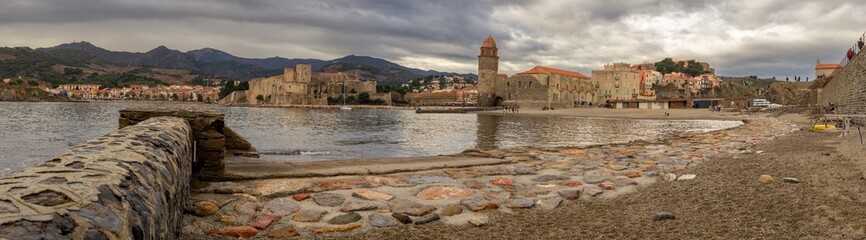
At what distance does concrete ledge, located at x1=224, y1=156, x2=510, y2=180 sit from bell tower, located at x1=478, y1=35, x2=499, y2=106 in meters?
84.8

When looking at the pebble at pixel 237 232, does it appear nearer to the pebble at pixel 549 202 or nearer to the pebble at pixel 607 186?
the pebble at pixel 549 202

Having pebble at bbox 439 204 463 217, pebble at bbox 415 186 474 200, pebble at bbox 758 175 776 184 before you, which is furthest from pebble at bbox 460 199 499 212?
pebble at bbox 758 175 776 184

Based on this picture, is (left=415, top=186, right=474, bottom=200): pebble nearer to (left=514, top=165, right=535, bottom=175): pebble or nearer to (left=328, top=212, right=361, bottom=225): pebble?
(left=328, top=212, right=361, bottom=225): pebble

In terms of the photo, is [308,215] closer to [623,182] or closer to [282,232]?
[282,232]

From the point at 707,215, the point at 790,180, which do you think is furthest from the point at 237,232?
the point at 790,180

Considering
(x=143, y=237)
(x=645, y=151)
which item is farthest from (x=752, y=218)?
(x=645, y=151)

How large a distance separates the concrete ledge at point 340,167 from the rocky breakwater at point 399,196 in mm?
315

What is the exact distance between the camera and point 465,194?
6.68 m

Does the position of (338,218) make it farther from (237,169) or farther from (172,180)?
(237,169)

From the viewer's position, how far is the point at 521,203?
20.6 ft

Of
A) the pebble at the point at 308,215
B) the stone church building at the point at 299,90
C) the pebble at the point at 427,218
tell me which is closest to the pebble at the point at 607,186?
the pebble at the point at 427,218

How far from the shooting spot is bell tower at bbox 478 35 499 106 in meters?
94.2

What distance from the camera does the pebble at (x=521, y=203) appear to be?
6188mm

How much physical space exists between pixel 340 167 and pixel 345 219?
140 inches
